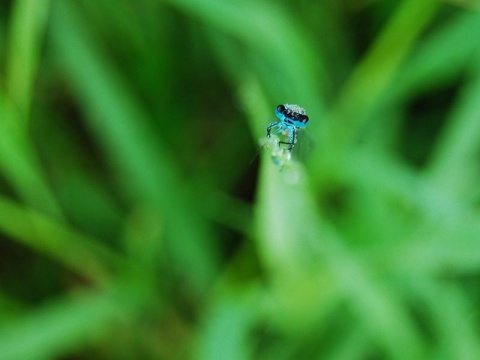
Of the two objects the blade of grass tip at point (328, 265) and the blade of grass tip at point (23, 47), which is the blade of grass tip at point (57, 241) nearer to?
the blade of grass tip at point (23, 47)

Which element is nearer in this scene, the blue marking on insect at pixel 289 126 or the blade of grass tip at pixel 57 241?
the blue marking on insect at pixel 289 126

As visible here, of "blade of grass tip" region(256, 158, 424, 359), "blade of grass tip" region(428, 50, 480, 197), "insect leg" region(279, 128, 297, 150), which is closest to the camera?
"insect leg" region(279, 128, 297, 150)

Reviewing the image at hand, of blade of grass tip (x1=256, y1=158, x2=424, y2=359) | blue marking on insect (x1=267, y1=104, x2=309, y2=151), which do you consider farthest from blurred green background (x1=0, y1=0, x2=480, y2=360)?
blue marking on insect (x1=267, y1=104, x2=309, y2=151)

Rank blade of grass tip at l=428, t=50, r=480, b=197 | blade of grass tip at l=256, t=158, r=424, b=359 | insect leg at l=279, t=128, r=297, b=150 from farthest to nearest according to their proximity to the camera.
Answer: blade of grass tip at l=428, t=50, r=480, b=197, blade of grass tip at l=256, t=158, r=424, b=359, insect leg at l=279, t=128, r=297, b=150

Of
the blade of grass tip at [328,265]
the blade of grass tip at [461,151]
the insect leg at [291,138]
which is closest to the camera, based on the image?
the insect leg at [291,138]

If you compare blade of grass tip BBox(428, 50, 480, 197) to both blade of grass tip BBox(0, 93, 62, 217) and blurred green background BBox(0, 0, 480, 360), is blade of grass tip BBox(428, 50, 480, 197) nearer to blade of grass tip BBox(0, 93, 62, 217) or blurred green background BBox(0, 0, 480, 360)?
blurred green background BBox(0, 0, 480, 360)

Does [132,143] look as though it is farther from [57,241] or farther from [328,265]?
[328,265]

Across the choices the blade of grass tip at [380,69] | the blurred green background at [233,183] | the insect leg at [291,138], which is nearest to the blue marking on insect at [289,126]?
the insect leg at [291,138]

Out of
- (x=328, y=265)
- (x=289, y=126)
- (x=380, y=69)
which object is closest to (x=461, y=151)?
(x=380, y=69)
